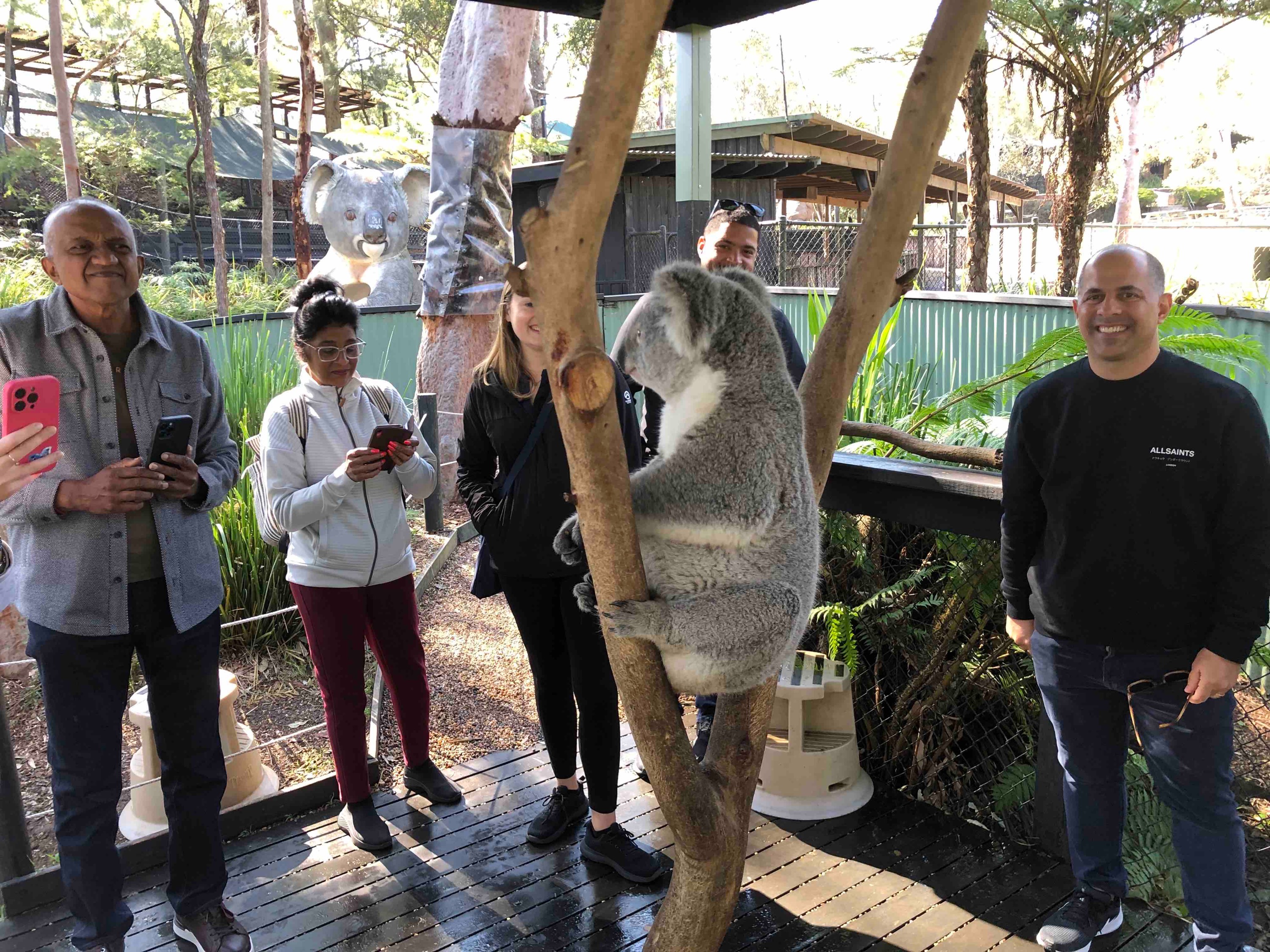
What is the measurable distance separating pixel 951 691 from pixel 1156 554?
1006 mm

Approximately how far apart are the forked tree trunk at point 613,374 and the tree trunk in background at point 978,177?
892 cm

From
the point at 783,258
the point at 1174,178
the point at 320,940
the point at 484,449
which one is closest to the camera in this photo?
the point at 320,940

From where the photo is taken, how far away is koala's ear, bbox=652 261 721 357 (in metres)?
1.51

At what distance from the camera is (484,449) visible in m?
2.38

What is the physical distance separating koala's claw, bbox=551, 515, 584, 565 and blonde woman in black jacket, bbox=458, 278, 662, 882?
598 mm

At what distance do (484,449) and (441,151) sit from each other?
4.45m

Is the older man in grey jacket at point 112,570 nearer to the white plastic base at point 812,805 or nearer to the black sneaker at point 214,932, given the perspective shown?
the black sneaker at point 214,932

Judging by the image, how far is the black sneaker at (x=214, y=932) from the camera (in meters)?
2.06

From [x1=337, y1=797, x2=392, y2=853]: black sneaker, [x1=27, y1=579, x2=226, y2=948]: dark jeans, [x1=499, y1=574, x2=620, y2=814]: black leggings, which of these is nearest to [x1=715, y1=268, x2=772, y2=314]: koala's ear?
[x1=499, y1=574, x2=620, y2=814]: black leggings

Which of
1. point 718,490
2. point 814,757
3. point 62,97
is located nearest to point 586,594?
point 718,490

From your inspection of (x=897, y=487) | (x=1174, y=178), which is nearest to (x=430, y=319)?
(x=897, y=487)

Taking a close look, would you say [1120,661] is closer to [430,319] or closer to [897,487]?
[897,487]

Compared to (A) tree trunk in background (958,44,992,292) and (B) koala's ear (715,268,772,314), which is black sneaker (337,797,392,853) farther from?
(A) tree trunk in background (958,44,992,292)

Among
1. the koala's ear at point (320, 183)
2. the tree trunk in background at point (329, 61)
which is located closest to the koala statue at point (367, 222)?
the koala's ear at point (320, 183)
